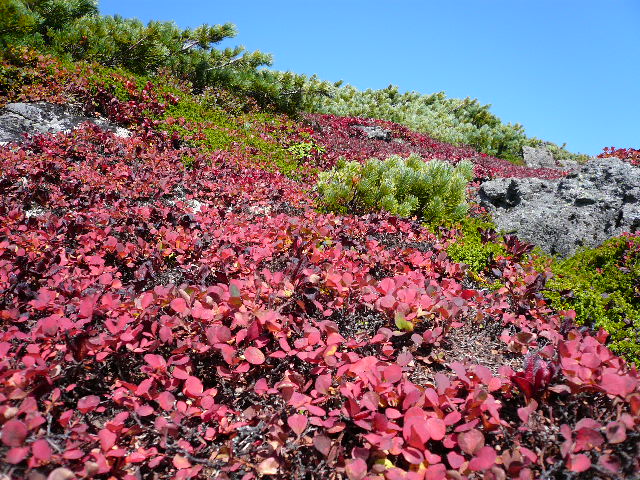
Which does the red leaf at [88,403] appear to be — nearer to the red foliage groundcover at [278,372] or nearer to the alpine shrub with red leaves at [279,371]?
the red foliage groundcover at [278,372]

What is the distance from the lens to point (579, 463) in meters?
1.30

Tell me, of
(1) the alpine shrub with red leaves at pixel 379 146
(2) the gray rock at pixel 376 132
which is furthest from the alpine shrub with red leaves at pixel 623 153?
(2) the gray rock at pixel 376 132

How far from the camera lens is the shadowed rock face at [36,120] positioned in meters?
6.71

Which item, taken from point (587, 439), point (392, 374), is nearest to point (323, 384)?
point (392, 374)

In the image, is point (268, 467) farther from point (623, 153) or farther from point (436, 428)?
point (623, 153)

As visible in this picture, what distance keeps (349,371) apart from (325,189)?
4.91 metres

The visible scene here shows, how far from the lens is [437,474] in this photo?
4.86 feet

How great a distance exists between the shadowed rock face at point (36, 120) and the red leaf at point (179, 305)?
21.0 feet

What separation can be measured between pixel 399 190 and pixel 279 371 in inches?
203

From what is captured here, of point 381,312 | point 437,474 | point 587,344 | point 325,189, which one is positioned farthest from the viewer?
point 325,189

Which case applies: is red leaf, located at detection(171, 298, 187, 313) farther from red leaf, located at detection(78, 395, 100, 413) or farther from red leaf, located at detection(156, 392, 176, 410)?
red leaf, located at detection(78, 395, 100, 413)

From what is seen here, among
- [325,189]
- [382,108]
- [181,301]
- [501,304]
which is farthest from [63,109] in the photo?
[382,108]

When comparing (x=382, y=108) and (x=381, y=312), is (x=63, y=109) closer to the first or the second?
(x=381, y=312)

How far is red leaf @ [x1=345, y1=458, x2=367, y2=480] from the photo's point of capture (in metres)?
1.47
